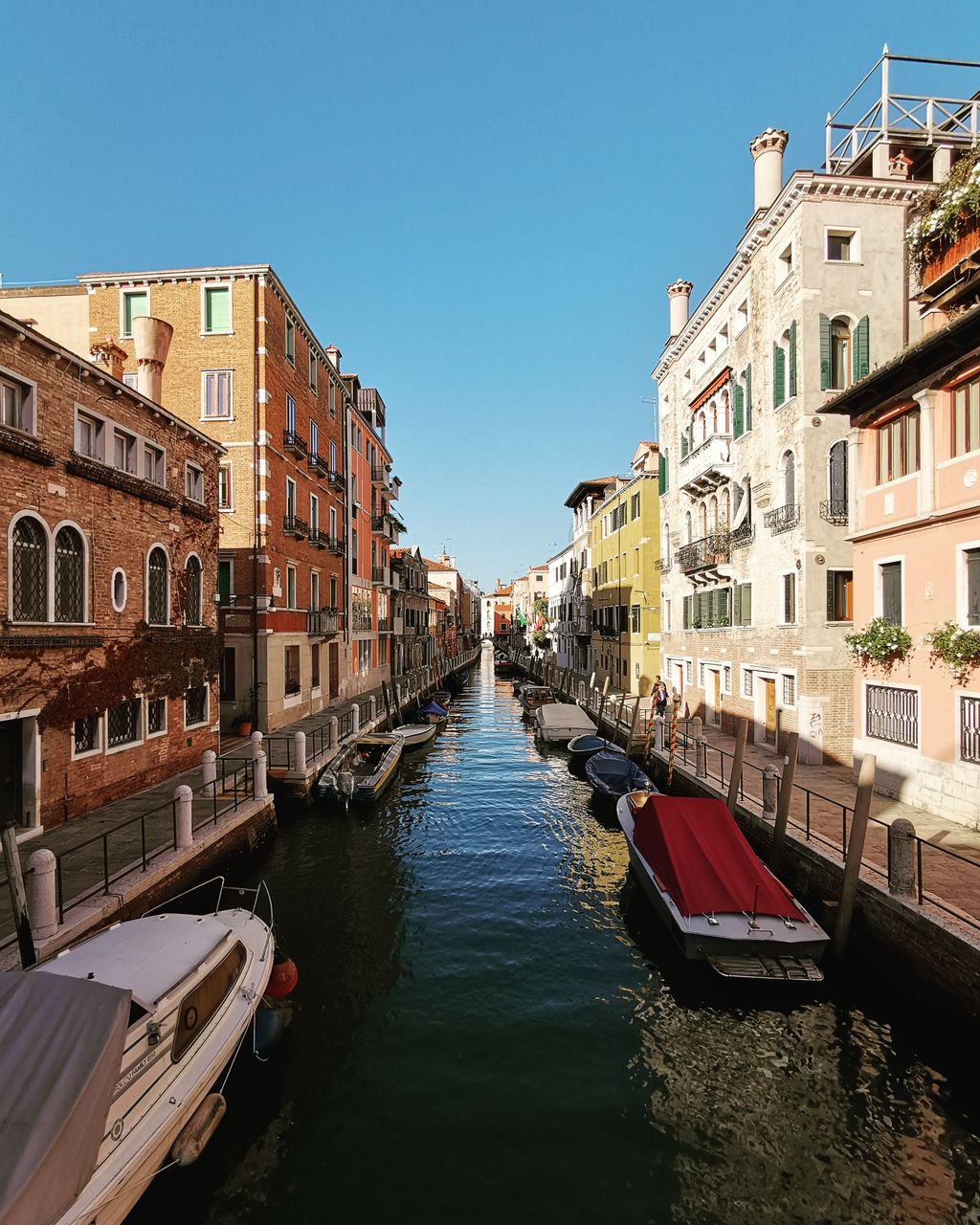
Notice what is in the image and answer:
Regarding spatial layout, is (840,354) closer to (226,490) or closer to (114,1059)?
(226,490)

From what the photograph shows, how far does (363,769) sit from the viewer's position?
Answer: 68.2 ft

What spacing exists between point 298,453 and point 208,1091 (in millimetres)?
24026

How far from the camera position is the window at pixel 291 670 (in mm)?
26531

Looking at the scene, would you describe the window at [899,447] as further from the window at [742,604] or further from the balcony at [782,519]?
the window at [742,604]

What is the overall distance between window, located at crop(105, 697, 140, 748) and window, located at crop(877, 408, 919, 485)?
17.6m

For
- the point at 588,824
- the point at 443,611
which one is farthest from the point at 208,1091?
the point at 443,611

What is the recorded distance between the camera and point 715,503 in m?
26.1

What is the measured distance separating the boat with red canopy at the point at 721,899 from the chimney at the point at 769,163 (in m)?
20.4

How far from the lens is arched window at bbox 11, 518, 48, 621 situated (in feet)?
39.2

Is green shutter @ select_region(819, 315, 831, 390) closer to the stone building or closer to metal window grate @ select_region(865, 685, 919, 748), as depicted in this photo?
the stone building

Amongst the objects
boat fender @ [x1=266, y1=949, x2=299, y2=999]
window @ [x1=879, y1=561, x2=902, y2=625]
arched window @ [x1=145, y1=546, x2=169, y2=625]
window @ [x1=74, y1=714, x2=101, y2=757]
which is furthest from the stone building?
window @ [x1=74, y1=714, x2=101, y2=757]

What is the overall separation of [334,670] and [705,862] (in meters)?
25.6

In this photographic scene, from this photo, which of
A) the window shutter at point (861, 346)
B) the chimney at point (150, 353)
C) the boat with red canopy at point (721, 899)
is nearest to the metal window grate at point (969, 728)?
the boat with red canopy at point (721, 899)

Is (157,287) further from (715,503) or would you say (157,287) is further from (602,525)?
(602,525)
